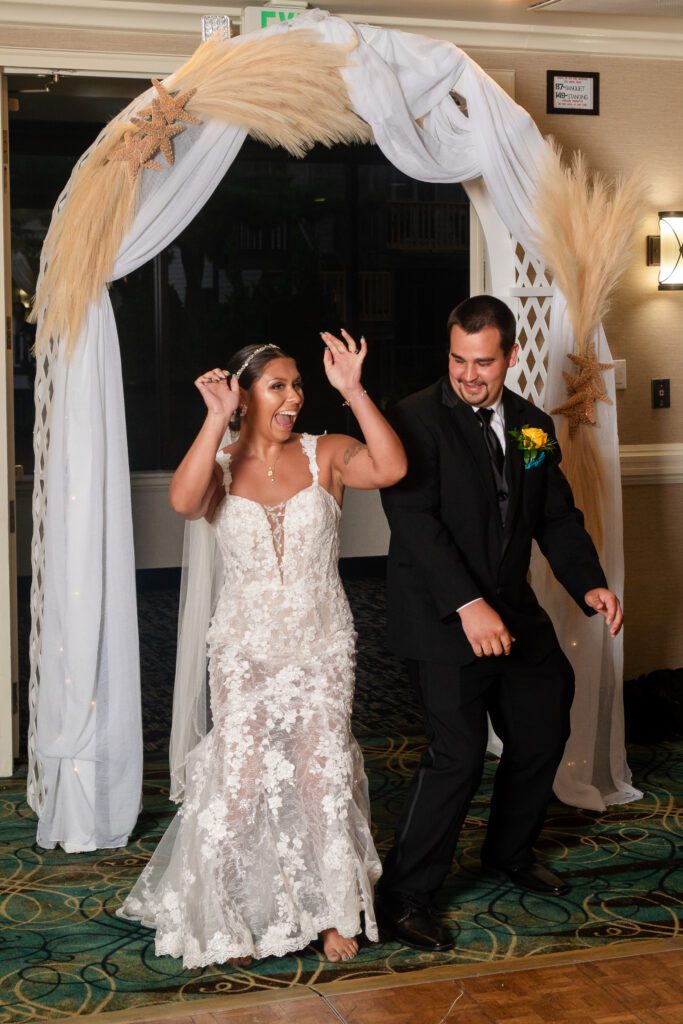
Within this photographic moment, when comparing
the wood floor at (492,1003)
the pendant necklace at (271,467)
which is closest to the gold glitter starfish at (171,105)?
the pendant necklace at (271,467)

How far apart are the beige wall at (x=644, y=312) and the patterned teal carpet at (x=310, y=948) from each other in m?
1.20

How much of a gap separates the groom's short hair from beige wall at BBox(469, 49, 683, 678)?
2.32 m

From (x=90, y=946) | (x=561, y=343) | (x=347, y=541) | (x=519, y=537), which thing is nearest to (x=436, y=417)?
(x=519, y=537)

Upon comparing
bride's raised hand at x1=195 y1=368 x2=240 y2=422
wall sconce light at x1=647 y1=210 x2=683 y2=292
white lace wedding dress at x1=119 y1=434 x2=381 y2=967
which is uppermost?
wall sconce light at x1=647 y1=210 x2=683 y2=292

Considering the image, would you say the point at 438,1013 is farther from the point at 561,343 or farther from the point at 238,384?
the point at 561,343

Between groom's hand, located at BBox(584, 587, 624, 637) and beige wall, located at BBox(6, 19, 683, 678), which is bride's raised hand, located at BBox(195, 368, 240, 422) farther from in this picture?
beige wall, located at BBox(6, 19, 683, 678)

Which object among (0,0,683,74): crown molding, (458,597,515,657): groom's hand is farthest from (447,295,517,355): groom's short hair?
(0,0,683,74): crown molding

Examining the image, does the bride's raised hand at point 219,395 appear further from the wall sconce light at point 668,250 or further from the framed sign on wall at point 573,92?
the wall sconce light at point 668,250

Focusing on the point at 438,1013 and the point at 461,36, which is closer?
the point at 438,1013

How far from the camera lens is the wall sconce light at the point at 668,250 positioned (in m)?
5.67

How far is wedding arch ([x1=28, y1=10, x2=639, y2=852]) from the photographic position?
4.25 meters

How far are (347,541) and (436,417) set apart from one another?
5859 millimetres

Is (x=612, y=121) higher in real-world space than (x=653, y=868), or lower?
higher

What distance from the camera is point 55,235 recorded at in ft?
14.3
